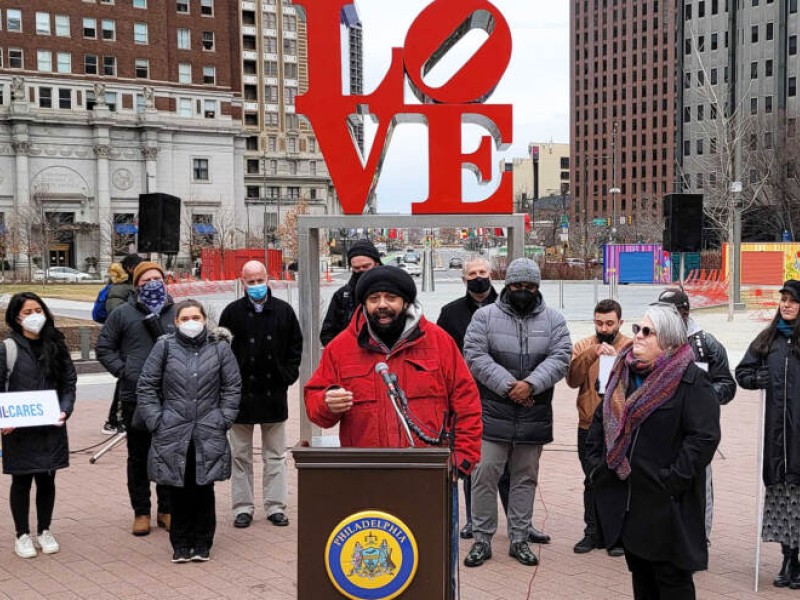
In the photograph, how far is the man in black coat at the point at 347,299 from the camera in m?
7.37

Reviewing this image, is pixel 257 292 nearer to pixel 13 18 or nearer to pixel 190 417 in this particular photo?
pixel 190 417

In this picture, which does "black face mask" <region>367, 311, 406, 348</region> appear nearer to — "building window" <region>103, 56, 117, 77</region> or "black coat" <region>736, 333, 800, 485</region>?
"black coat" <region>736, 333, 800, 485</region>

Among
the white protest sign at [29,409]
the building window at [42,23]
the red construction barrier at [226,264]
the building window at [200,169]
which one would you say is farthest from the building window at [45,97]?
the white protest sign at [29,409]

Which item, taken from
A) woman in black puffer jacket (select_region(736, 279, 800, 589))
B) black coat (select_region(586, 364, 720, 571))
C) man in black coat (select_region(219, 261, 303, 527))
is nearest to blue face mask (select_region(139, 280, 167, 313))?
man in black coat (select_region(219, 261, 303, 527))

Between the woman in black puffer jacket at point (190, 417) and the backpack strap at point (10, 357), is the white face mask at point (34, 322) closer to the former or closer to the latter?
the backpack strap at point (10, 357)

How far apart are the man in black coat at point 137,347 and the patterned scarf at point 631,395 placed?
390cm

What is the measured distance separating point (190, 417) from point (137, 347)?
3.40 ft

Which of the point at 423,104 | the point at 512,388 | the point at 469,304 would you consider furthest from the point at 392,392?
the point at 423,104

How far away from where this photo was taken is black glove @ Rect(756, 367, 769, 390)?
5898mm

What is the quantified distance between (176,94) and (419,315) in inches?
3074

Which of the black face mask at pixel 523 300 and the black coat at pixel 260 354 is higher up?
the black face mask at pixel 523 300

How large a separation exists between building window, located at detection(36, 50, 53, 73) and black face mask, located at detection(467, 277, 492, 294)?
74.9m

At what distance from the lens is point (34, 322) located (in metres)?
6.56

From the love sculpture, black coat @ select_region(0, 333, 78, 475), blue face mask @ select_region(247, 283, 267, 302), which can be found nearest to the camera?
black coat @ select_region(0, 333, 78, 475)
